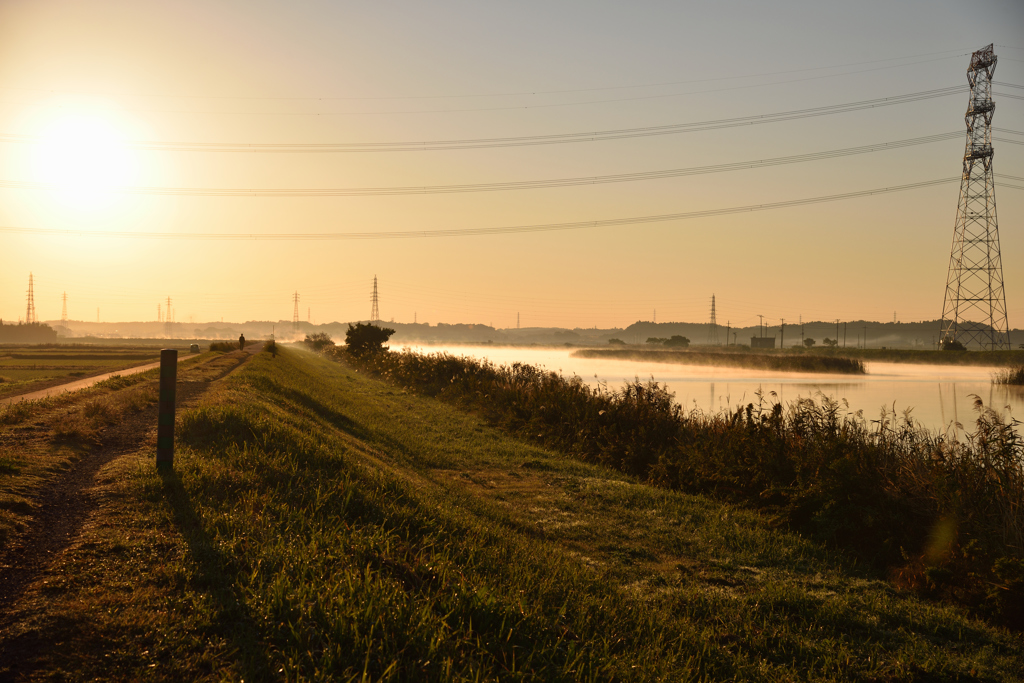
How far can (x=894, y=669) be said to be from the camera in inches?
254

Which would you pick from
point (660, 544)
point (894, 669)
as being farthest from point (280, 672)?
point (660, 544)

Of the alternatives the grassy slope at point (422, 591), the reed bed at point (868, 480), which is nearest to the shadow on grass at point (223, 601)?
the grassy slope at point (422, 591)

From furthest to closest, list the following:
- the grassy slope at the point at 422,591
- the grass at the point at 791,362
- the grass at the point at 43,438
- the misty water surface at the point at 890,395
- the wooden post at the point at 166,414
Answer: the grass at the point at 791,362
the misty water surface at the point at 890,395
the wooden post at the point at 166,414
the grass at the point at 43,438
the grassy slope at the point at 422,591

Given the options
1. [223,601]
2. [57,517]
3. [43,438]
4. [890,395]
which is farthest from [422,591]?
[890,395]

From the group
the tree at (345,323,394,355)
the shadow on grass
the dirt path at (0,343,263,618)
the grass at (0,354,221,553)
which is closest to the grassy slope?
the shadow on grass

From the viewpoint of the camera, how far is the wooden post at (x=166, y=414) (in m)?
8.21

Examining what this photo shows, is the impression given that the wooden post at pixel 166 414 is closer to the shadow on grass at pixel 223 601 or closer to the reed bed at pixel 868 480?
the shadow on grass at pixel 223 601

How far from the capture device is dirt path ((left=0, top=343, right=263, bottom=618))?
514 centimetres

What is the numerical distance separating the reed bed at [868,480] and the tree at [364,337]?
41.5m

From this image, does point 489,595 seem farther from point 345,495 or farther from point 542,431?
point 542,431

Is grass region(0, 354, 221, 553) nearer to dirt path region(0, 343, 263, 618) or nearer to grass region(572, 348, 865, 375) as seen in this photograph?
dirt path region(0, 343, 263, 618)

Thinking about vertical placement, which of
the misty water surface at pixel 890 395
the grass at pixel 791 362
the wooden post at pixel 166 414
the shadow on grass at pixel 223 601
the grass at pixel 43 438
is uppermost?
the wooden post at pixel 166 414

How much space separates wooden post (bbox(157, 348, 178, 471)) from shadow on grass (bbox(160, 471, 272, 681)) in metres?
1.56

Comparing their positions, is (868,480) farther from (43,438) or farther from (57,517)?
(43,438)
